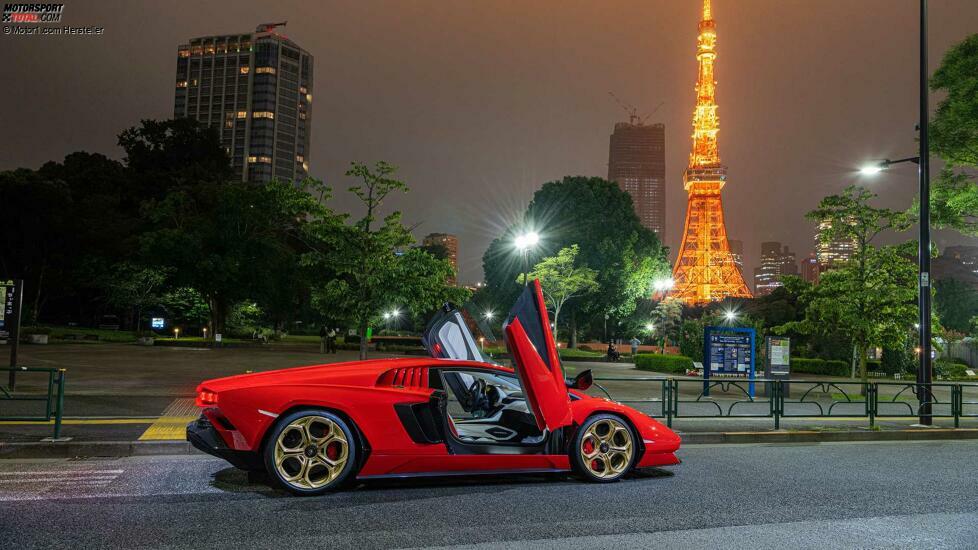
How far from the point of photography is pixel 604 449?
23.8 feet

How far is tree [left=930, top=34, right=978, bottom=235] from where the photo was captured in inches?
829

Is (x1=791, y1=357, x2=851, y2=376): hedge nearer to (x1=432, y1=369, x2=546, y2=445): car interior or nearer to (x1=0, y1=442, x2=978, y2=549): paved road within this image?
(x1=0, y1=442, x2=978, y2=549): paved road

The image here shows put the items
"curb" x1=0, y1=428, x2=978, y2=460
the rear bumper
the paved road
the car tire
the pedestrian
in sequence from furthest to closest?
1. the pedestrian
2. "curb" x1=0, y1=428, x2=978, y2=460
3. the car tire
4. the rear bumper
5. the paved road

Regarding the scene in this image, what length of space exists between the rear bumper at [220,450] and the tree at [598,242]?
144 feet

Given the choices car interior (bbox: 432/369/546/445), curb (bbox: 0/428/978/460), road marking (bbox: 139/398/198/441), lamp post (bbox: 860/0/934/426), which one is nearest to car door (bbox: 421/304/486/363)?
car interior (bbox: 432/369/546/445)

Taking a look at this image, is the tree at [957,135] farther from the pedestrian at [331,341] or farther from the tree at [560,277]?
the pedestrian at [331,341]

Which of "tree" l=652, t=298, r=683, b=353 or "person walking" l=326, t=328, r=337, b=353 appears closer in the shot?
"person walking" l=326, t=328, r=337, b=353

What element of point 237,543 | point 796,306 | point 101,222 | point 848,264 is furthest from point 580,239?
point 237,543

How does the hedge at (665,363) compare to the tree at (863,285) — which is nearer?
the tree at (863,285)

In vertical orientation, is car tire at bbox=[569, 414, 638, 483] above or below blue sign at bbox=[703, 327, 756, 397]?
below

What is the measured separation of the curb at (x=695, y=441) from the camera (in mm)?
8086

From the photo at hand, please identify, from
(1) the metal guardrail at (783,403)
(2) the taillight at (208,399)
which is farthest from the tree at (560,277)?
(2) the taillight at (208,399)

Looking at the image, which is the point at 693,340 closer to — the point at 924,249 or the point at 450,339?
the point at 924,249

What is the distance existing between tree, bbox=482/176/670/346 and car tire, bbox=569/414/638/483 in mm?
42477
